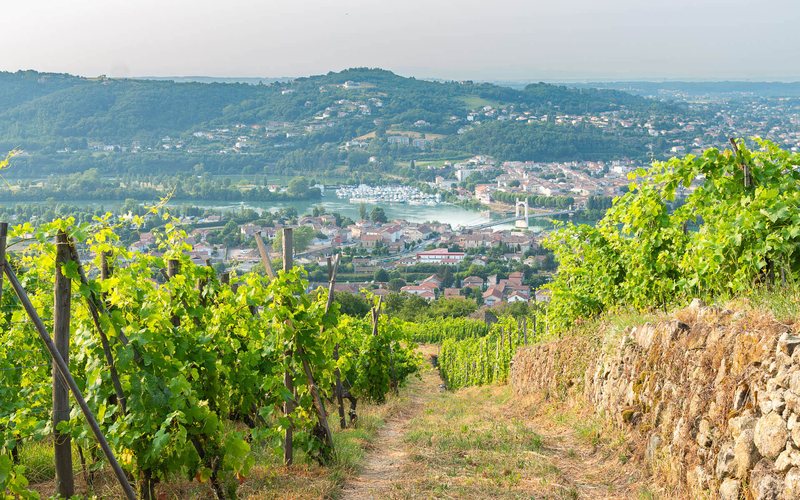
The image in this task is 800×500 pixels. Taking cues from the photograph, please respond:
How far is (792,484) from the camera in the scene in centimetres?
330

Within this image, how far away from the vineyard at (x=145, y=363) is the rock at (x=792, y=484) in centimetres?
312

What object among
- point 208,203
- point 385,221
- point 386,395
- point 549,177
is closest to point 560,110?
point 549,177

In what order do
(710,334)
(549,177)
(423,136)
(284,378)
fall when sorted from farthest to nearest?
(423,136), (549,177), (284,378), (710,334)

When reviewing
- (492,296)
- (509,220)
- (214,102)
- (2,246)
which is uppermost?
(214,102)

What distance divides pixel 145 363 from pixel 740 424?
3.54 meters

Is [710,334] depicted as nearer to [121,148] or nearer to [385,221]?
[385,221]

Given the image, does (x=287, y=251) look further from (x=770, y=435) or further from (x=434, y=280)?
(x=434, y=280)

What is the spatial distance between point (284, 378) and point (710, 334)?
3.52m

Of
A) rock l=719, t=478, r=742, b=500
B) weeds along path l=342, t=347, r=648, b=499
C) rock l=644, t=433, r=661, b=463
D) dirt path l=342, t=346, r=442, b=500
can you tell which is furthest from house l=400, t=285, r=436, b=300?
rock l=719, t=478, r=742, b=500

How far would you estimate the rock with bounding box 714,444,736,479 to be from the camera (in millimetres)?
3850

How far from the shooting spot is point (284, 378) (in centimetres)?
601

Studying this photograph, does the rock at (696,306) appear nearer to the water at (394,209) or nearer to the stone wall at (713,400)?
the stone wall at (713,400)

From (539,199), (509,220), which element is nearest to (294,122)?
(509,220)

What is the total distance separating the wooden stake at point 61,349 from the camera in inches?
146
